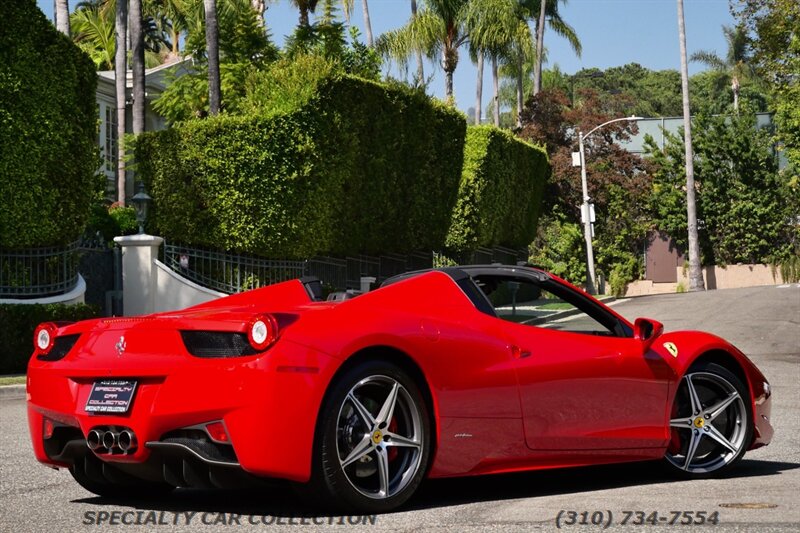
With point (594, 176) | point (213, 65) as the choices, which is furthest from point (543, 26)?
point (213, 65)

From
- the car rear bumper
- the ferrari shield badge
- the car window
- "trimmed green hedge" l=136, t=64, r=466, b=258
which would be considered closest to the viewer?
the car rear bumper

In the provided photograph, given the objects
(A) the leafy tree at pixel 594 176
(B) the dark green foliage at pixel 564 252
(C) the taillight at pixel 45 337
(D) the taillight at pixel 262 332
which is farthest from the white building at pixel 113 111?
(D) the taillight at pixel 262 332

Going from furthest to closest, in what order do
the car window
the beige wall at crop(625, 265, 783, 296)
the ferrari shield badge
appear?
the beige wall at crop(625, 265, 783, 296) < the ferrari shield badge < the car window

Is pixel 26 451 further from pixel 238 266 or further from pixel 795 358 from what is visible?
pixel 238 266

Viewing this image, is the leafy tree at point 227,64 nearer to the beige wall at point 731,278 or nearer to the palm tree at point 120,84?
the palm tree at point 120,84

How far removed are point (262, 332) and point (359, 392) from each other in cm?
63

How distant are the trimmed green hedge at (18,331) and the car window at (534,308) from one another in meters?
7.56

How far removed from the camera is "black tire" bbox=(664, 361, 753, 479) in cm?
743

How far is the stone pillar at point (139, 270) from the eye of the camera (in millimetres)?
25594

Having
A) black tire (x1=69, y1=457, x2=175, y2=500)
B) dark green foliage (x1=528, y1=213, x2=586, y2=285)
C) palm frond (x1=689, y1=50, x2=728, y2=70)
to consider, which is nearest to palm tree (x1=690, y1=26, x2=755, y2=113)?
palm frond (x1=689, y1=50, x2=728, y2=70)

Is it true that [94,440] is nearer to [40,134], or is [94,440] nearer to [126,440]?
[126,440]

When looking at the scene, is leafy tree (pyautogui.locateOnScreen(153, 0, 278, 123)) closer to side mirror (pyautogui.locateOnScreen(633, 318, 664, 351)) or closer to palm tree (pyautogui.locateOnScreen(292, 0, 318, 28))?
palm tree (pyautogui.locateOnScreen(292, 0, 318, 28))

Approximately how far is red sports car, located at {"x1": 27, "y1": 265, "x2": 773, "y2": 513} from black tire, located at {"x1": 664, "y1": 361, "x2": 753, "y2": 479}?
0.02 meters

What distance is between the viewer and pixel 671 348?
7406 mm
